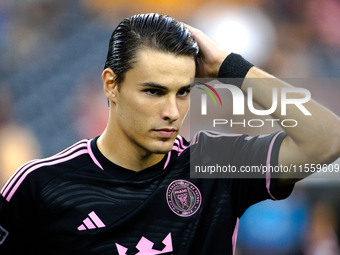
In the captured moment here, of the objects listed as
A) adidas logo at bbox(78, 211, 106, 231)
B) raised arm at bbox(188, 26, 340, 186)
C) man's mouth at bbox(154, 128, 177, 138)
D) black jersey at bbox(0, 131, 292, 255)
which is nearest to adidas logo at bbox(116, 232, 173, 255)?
black jersey at bbox(0, 131, 292, 255)

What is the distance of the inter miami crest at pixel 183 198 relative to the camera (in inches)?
76.4

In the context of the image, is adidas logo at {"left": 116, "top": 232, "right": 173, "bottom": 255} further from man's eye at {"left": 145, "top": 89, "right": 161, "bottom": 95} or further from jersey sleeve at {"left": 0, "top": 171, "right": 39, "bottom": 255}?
man's eye at {"left": 145, "top": 89, "right": 161, "bottom": 95}

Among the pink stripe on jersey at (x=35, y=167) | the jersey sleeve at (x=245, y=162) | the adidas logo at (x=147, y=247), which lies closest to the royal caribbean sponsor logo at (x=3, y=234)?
the pink stripe on jersey at (x=35, y=167)

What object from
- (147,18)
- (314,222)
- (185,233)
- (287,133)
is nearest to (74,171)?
(185,233)

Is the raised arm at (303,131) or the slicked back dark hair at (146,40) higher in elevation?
the slicked back dark hair at (146,40)

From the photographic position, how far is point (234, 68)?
6.30ft

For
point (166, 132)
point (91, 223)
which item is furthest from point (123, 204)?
point (166, 132)

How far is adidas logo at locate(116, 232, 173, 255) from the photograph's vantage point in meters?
1.81

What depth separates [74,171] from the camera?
1.94 m

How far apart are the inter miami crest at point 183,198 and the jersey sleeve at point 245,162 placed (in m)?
0.16

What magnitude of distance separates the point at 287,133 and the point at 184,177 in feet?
1.99

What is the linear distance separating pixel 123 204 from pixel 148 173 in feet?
0.71

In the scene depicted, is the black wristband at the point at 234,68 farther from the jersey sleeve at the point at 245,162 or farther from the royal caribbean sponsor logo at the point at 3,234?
the royal caribbean sponsor logo at the point at 3,234

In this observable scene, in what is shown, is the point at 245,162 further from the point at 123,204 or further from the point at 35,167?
the point at 35,167
